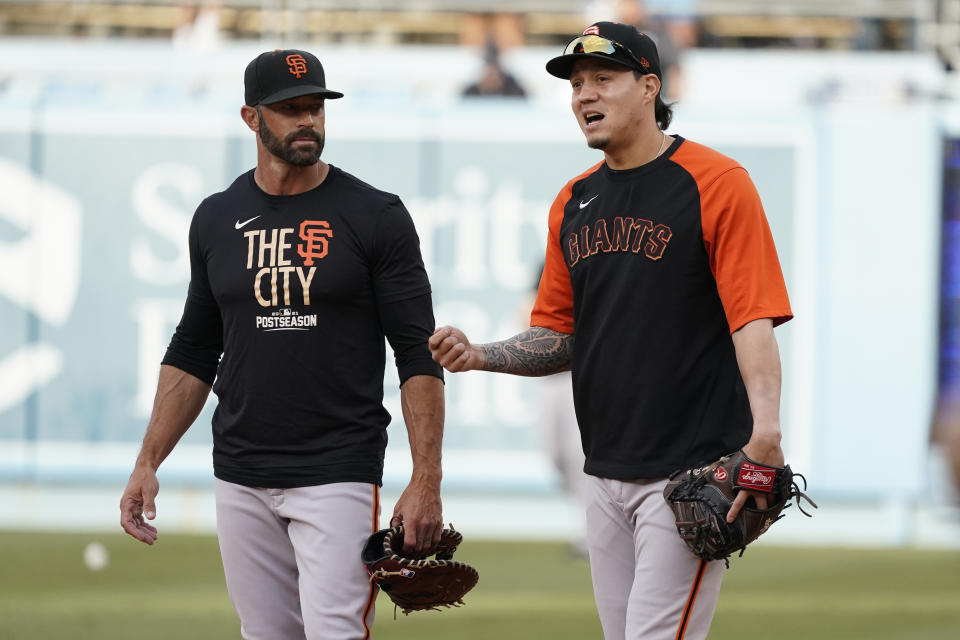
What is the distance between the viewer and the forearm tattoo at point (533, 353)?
12.7ft

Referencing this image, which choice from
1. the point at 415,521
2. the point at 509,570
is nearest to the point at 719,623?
the point at 509,570

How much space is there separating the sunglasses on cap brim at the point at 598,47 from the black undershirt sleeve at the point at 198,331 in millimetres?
1333

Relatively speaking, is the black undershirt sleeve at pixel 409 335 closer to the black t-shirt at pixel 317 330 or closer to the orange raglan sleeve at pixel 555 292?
the black t-shirt at pixel 317 330

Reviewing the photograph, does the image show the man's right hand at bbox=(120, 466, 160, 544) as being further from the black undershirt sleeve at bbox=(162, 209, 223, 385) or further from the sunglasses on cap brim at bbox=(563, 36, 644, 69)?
the sunglasses on cap brim at bbox=(563, 36, 644, 69)

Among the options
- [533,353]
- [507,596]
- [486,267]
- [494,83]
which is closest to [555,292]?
[533,353]

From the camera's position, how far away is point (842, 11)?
13.7m

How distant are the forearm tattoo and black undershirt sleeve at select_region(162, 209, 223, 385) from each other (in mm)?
947

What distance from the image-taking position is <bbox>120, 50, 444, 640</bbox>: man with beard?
3.83m

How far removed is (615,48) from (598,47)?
5 cm

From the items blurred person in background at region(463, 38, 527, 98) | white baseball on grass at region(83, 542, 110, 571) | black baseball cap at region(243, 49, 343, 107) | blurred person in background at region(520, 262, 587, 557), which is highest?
blurred person in background at region(463, 38, 527, 98)

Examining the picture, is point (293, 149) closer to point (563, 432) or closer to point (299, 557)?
point (299, 557)

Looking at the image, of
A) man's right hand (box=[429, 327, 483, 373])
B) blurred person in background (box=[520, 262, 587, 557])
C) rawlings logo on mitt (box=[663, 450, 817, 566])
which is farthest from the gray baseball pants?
blurred person in background (box=[520, 262, 587, 557])

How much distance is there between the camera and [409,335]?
3922 mm

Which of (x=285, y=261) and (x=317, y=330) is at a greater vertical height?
(x=285, y=261)
